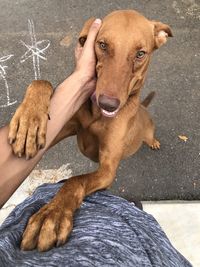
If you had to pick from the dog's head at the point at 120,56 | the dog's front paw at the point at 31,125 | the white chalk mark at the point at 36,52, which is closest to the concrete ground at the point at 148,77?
the white chalk mark at the point at 36,52

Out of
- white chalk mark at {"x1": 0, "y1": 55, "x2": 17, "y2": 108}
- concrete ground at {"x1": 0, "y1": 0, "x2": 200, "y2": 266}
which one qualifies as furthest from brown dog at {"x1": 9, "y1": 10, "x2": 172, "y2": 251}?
white chalk mark at {"x1": 0, "y1": 55, "x2": 17, "y2": 108}

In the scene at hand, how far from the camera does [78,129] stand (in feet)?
9.18

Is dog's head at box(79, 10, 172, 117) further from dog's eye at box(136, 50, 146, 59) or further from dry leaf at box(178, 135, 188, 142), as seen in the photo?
dry leaf at box(178, 135, 188, 142)

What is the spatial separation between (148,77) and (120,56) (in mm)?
1789

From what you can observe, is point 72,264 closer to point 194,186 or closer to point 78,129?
point 78,129

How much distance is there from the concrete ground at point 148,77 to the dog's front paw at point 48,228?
5.03 feet

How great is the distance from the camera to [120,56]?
2.25m

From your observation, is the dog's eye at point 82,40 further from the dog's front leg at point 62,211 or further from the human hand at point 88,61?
the dog's front leg at point 62,211

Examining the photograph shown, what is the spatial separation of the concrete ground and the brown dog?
56 centimetres

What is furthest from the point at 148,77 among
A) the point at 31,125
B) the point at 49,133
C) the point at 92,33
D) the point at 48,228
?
the point at 48,228

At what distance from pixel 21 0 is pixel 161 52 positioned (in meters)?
1.67

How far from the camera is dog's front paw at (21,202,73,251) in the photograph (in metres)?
1.58

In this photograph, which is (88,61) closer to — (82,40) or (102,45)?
(102,45)

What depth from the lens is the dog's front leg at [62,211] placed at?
161cm
